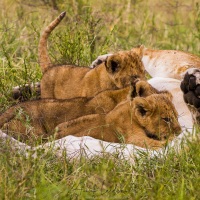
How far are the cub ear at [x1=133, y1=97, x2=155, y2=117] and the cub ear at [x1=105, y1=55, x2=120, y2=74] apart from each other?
3.03ft

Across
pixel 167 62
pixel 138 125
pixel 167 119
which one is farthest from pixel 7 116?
pixel 167 62

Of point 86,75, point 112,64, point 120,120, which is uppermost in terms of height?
point 112,64

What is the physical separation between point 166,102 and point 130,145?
1.51ft

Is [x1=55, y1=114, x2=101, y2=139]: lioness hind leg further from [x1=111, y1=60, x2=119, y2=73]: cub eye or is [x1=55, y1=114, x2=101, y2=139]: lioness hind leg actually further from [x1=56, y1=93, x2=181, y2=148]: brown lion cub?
[x1=111, y1=60, x2=119, y2=73]: cub eye

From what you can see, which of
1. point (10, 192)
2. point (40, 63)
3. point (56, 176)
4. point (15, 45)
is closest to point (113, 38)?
point (15, 45)

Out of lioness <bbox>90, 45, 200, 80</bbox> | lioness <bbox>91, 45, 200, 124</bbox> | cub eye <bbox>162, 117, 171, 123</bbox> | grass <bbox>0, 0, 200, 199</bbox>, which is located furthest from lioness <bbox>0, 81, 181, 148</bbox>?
lioness <bbox>90, 45, 200, 80</bbox>

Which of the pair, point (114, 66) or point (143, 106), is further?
point (114, 66)

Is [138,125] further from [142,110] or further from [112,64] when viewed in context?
[112,64]

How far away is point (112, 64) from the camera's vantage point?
6453 mm

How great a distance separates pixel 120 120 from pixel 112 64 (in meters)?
0.98

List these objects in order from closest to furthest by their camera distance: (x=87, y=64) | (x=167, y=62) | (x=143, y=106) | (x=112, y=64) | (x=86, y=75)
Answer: (x=143, y=106), (x=112, y=64), (x=86, y=75), (x=167, y=62), (x=87, y=64)

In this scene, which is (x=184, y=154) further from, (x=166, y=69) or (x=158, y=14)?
(x=158, y=14)

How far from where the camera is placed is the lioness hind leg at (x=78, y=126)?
5571 millimetres

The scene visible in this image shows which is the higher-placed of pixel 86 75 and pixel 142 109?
pixel 142 109
